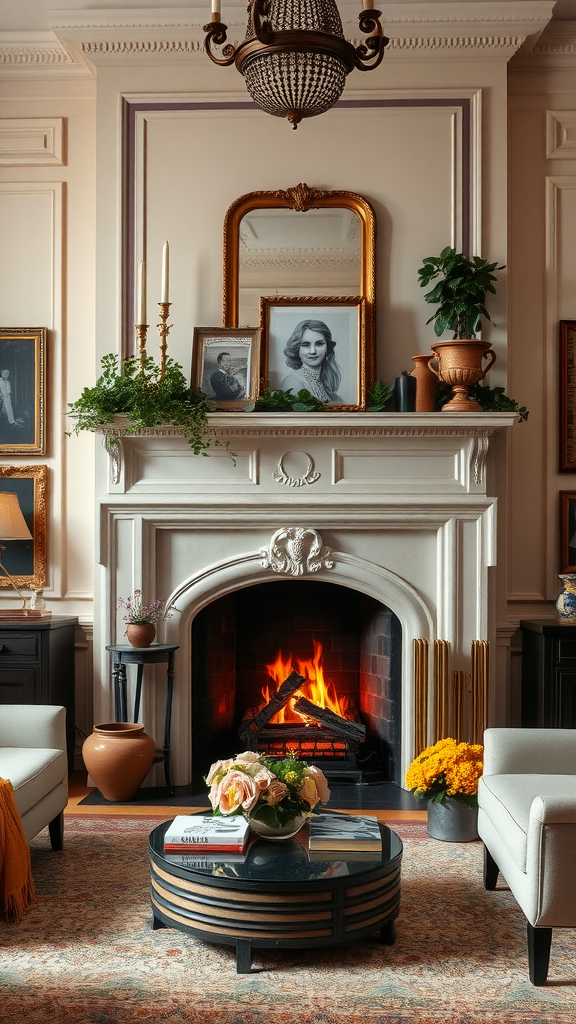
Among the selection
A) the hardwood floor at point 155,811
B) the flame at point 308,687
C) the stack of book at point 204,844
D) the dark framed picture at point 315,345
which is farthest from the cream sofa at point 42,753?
the dark framed picture at point 315,345

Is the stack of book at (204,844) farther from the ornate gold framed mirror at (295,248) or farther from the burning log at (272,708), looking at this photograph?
the ornate gold framed mirror at (295,248)

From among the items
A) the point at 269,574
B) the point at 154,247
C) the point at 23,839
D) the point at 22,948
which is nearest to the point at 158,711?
the point at 269,574

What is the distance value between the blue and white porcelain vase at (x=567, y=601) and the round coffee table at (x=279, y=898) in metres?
2.11

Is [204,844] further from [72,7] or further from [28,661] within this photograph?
[72,7]

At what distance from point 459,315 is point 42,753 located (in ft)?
8.97

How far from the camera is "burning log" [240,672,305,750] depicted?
475cm

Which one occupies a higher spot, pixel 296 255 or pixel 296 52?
pixel 296 255

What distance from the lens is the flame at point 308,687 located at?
4996 millimetres

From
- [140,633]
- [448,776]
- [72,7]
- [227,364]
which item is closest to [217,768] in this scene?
[448,776]

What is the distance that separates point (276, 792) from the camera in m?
2.72

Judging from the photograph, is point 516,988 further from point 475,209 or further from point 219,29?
point 475,209

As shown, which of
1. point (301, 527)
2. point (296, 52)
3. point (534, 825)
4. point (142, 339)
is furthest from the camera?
point (301, 527)

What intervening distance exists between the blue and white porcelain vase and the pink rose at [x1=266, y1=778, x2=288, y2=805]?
7.37ft

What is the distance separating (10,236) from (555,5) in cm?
296
